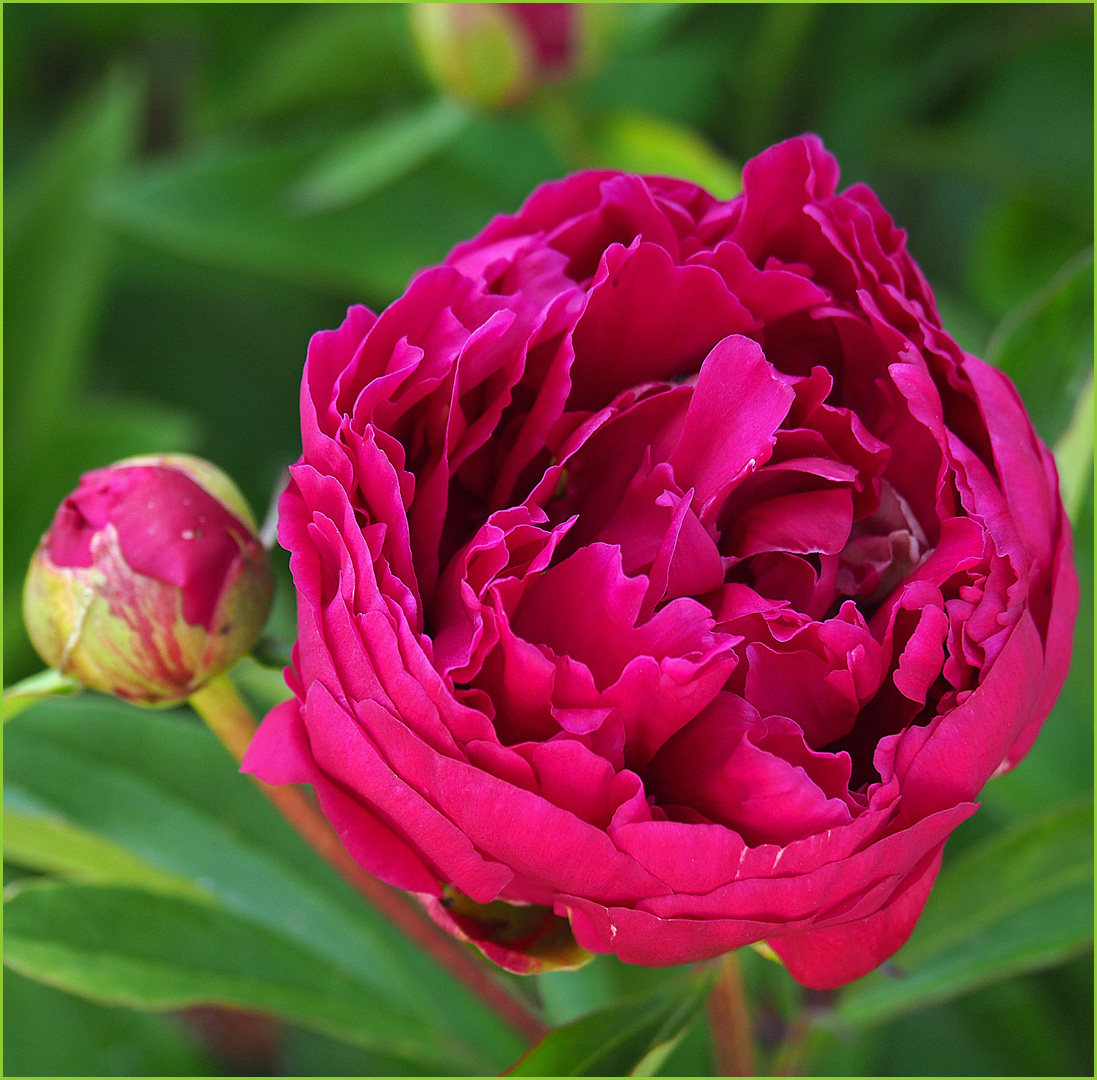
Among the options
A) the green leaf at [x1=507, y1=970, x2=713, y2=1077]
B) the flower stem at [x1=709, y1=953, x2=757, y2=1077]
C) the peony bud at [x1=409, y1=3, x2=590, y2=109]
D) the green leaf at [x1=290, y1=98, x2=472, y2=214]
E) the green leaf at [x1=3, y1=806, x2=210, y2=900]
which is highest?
the peony bud at [x1=409, y1=3, x2=590, y2=109]

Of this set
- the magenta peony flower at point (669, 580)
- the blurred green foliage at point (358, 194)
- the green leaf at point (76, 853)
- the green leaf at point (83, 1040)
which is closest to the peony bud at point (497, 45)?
the blurred green foliage at point (358, 194)

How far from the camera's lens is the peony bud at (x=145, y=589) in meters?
0.42

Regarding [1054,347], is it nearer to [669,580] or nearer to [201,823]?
[669,580]

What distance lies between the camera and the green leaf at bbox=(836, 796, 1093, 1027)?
1.74 ft

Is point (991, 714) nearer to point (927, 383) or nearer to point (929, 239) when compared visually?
point (927, 383)

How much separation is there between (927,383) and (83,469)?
2.21 ft

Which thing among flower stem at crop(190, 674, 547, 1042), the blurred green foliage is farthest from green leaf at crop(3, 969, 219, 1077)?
flower stem at crop(190, 674, 547, 1042)

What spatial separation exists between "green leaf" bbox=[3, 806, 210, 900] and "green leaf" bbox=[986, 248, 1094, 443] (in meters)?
0.44

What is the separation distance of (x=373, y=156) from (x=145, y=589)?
52 centimetres

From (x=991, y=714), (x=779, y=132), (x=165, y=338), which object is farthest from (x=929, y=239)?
(x=991, y=714)

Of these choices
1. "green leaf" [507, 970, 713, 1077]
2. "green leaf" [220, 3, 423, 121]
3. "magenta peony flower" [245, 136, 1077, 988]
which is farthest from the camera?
"green leaf" [220, 3, 423, 121]

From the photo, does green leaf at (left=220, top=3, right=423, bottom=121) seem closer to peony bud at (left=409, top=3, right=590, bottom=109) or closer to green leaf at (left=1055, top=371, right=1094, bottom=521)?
peony bud at (left=409, top=3, right=590, bottom=109)

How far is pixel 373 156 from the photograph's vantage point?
845 mm

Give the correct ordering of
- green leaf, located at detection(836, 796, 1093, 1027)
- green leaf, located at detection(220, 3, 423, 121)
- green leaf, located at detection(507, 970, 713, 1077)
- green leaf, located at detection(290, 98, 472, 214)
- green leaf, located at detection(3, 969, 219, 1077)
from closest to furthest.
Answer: green leaf, located at detection(507, 970, 713, 1077) < green leaf, located at detection(836, 796, 1093, 1027) < green leaf, located at detection(3, 969, 219, 1077) < green leaf, located at detection(290, 98, 472, 214) < green leaf, located at detection(220, 3, 423, 121)
